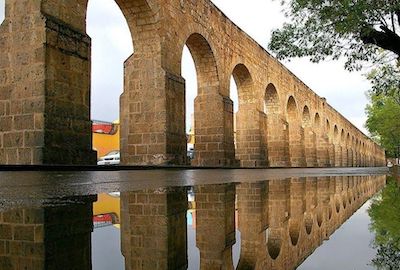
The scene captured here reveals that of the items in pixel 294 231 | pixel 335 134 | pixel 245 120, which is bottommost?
pixel 294 231

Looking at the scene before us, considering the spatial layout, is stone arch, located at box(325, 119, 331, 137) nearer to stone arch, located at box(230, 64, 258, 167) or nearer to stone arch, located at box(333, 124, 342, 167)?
stone arch, located at box(333, 124, 342, 167)

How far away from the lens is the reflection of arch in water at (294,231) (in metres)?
1.70

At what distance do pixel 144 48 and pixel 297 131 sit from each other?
651 inches

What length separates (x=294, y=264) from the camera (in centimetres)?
119

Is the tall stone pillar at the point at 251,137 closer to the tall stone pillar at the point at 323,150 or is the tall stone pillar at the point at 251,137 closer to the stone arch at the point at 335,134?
the tall stone pillar at the point at 323,150

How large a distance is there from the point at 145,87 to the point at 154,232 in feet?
31.3

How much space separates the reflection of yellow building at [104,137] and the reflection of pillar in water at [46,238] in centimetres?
2911

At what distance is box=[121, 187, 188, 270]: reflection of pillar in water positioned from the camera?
3.99 ft

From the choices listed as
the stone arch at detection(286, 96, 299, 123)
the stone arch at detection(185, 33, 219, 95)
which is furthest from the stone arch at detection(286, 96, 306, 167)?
the stone arch at detection(185, 33, 219, 95)

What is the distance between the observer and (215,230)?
6.07ft

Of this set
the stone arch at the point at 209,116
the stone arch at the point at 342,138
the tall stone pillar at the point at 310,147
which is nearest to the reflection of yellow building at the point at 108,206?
the stone arch at the point at 209,116

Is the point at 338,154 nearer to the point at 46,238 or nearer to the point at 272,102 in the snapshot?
the point at 272,102

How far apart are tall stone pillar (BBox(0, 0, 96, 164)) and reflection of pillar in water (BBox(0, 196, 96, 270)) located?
5.24 m

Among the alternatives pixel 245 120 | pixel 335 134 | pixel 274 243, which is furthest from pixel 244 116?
pixel 335 134
